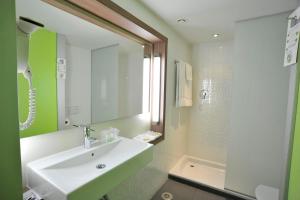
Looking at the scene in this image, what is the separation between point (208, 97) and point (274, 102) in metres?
1.15

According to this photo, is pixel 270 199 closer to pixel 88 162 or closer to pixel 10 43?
pixel 88 162

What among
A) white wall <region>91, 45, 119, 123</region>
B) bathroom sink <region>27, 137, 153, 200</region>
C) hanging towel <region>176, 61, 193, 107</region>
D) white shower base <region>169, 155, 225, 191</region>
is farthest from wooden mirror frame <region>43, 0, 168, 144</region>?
white shower base <region>169, 155, 225, 191</region>

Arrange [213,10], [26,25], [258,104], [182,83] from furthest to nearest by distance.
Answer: [182,83]
[258,104]
[213,10]
[26,25]

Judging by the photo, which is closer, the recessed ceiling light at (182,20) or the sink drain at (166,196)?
the recessed ceiling light at (182,20)

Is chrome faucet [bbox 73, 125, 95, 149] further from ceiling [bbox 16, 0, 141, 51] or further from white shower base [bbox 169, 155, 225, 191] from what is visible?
white shower base [bbox 169, 155, 225, 191]

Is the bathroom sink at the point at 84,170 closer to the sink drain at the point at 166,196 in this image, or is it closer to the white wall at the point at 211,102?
the sink drain at the point at 166,196

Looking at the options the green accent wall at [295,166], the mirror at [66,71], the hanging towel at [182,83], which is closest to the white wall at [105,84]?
the mirror at [66,71]

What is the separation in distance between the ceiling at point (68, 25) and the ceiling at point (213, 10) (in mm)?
561

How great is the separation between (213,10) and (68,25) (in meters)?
1.46

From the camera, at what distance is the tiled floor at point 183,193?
2.05 meters

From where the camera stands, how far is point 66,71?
1181mm

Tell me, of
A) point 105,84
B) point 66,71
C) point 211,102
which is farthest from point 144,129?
point 211,102

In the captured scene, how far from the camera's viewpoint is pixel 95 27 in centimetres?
137

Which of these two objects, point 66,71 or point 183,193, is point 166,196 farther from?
point 66,71
